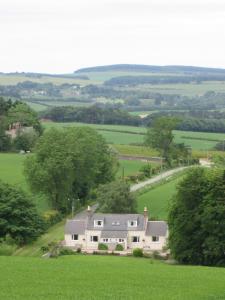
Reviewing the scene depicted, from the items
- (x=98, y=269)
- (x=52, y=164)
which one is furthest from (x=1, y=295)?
(x=52, y=164)

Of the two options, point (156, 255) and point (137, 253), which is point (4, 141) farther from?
point (156, 255)

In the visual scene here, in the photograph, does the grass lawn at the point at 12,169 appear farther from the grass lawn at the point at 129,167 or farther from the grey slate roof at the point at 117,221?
the grey slate roof at the point at 117,221

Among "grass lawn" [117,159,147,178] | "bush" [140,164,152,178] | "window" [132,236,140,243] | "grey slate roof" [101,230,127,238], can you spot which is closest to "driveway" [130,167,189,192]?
"bush" [140,164,152,178]

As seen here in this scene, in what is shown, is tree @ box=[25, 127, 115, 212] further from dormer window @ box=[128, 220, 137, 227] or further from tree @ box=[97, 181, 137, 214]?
dormer window @ box=[128, 220, 137, 227]

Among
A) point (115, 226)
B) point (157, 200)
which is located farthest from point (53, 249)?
point (157, 200)

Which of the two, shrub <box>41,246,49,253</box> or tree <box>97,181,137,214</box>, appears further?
tree <box>97,181,137,214</box>

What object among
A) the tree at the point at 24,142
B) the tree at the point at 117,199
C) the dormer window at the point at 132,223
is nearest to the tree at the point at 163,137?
the tree at the point at 24,142

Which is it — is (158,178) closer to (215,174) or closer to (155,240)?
(155,240)
